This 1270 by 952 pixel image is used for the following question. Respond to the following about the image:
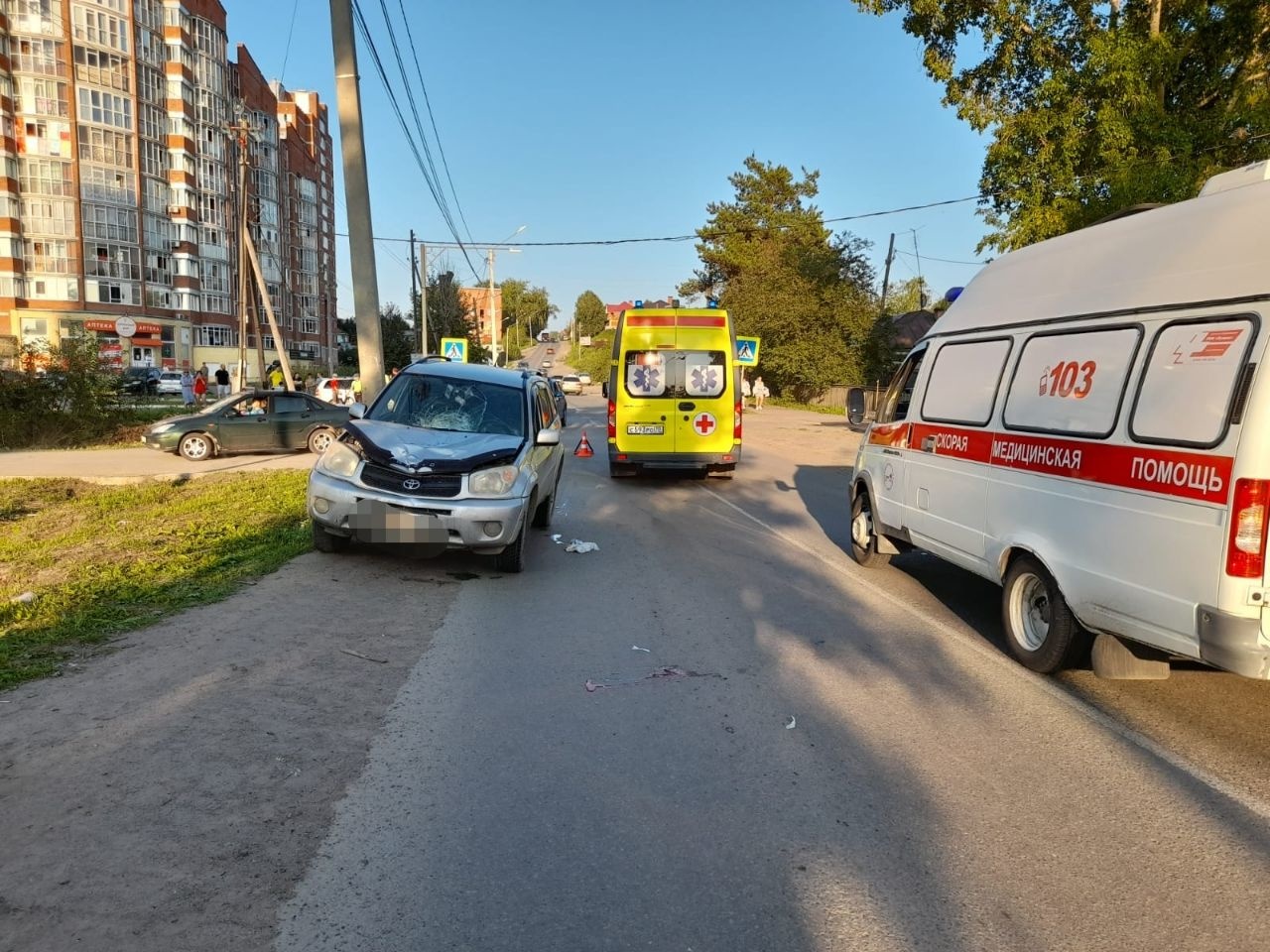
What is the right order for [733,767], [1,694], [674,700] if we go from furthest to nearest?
[674,700], [1,694], [733,767]

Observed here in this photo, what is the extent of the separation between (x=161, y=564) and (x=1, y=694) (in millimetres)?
3211

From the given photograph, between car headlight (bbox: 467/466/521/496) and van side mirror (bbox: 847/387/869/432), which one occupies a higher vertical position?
van side mirror (bbox: 847/387/869/432)

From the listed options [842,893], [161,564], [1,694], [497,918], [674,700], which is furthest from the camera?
[161,564]

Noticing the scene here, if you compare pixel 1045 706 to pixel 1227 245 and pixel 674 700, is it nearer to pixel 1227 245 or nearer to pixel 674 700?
pixel 674 700

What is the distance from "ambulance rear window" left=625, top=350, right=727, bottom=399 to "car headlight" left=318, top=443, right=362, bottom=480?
752cm

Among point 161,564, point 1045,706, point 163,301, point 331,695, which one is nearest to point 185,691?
point 331,695

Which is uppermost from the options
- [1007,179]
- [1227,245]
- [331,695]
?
[1007,179]

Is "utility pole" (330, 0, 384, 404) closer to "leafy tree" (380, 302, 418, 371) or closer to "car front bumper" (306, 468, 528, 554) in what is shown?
"car front bumper" (306, 468, 528, 554)

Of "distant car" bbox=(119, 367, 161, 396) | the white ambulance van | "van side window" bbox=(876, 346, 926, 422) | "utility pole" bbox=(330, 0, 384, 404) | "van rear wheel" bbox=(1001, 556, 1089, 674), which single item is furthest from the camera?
"distant car" bbox=(119, 367, 161, 396)

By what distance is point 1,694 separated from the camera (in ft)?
14.7

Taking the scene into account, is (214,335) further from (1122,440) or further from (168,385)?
(1122,440)

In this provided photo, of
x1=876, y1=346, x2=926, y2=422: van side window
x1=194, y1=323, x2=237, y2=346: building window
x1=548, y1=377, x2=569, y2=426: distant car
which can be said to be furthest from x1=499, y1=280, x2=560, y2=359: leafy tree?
x1=876, y1=346, x2=926, y2=422: van side window

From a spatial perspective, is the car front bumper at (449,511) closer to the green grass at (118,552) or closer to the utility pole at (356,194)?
the green grass at (118,552)

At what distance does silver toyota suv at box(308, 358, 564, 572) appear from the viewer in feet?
23.5
